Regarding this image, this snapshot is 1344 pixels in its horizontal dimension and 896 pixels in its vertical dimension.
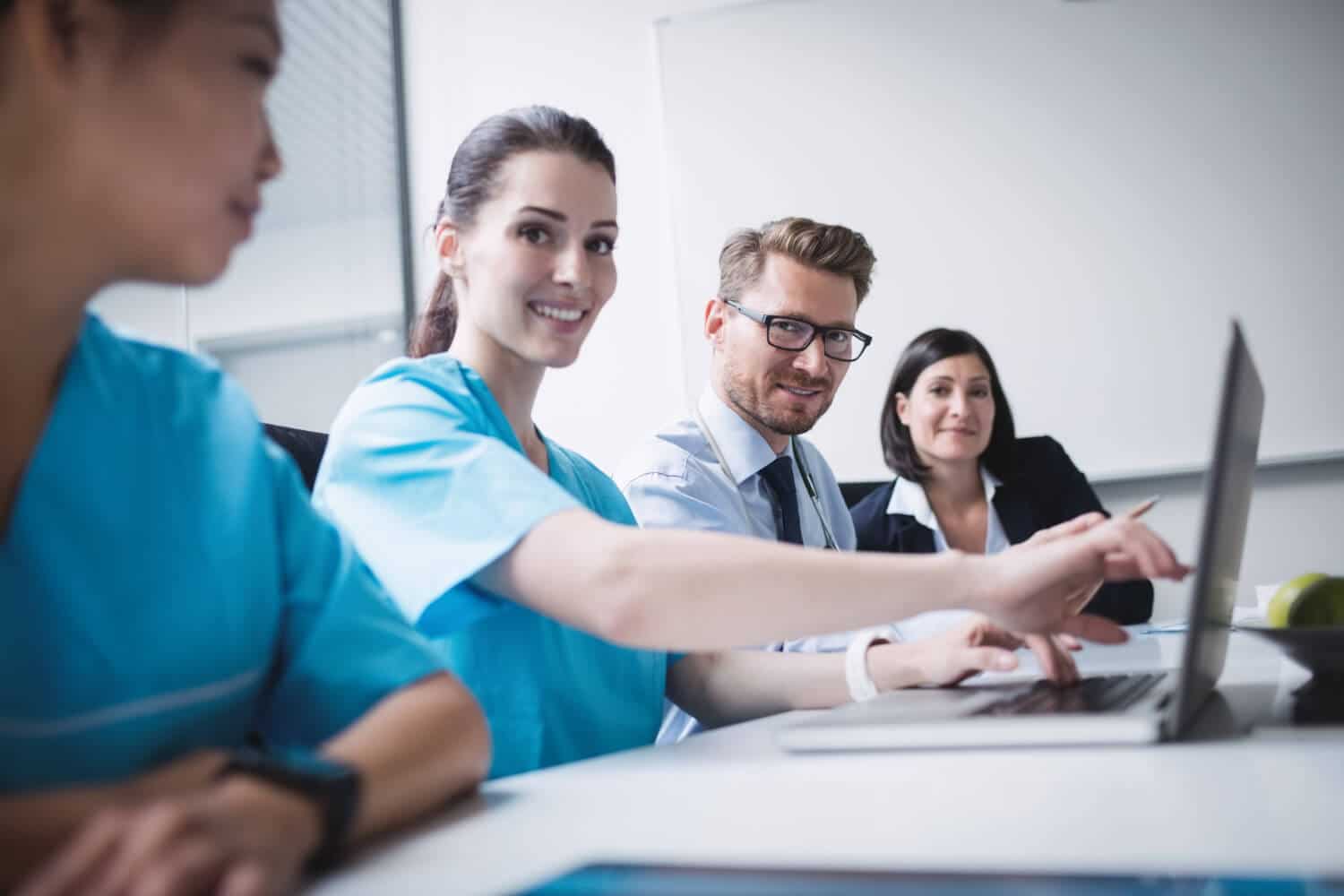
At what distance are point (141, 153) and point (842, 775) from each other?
55 cm

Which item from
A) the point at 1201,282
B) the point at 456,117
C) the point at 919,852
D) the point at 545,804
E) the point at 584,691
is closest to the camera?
the point at 919,852

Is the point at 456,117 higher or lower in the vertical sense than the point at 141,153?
higher

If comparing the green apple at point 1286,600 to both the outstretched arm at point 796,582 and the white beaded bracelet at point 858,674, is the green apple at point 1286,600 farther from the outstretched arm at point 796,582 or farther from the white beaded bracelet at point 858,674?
the white beaded bracelet at point 858,674

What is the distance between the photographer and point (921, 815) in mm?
545

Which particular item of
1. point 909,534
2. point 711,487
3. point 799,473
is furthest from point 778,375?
point 909,534

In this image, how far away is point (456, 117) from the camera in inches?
148

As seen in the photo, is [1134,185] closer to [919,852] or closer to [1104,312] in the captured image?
[1104,312]

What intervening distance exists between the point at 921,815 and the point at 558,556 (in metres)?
0.42

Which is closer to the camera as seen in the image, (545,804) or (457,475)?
(545,804)

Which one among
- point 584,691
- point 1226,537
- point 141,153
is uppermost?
point 141,153

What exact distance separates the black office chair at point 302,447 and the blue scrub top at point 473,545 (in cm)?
12

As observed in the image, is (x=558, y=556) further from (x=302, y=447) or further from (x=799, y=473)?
(x=799, y=473)

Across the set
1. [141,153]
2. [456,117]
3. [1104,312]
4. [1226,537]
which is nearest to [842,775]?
[1226,537]

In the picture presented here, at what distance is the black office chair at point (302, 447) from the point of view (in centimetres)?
119
